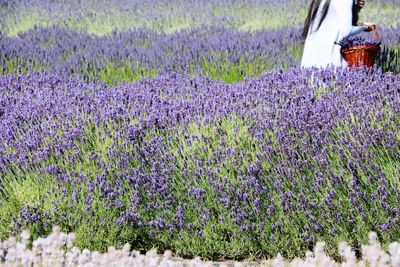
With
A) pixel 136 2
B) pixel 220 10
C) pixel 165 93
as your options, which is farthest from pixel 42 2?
pixel 165 93

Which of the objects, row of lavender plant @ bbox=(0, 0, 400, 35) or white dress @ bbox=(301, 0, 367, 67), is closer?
white dress @ bbox=(301, 0, 367, 67)

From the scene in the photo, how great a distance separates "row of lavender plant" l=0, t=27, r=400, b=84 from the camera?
7.93 metres

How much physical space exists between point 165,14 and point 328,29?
299 inches

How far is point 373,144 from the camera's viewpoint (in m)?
3.78

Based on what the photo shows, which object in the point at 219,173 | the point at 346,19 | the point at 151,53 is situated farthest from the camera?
the point at 151,53

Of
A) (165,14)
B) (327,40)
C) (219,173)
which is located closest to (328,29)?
(327,40)

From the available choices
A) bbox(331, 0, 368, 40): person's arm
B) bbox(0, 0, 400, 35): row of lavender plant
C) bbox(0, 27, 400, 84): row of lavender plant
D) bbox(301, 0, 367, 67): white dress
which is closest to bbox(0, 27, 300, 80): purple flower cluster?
bbox(0, 27, 400, 84): row of lavender plant

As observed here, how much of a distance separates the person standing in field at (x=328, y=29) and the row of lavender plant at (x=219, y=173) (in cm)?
147

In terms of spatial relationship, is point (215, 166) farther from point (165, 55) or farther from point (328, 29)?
point (165, 55)

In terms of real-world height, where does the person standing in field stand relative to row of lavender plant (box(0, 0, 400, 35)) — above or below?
above

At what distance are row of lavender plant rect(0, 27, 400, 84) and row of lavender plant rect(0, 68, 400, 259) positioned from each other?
3000 mm

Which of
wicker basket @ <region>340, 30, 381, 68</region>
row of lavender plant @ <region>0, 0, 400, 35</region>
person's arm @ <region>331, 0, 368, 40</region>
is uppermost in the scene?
person's arm @ <region>331, 0, 368, 40</region>

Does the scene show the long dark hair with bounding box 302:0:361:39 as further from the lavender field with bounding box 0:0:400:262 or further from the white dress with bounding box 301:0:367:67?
the lavender field with bounding box 0:0:400:262

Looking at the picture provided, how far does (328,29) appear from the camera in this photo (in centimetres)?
627
